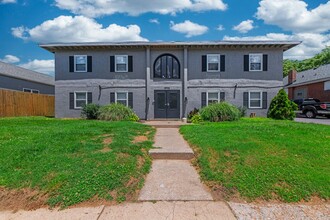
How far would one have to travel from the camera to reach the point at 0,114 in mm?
14523

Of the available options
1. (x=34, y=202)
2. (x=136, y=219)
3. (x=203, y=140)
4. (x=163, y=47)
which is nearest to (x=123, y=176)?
(x=136, y=219)

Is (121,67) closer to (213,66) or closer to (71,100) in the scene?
(71,100)

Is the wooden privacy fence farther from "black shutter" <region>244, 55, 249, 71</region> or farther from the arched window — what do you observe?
"black shutter" <region>244, 55, 249, 71</region>

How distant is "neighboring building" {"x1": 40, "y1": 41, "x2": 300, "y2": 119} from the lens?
49.9ft

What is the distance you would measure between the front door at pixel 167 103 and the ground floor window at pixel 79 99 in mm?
5028

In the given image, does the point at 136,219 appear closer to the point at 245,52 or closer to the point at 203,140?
the point at 203,140

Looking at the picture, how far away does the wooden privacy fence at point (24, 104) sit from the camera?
1489cm

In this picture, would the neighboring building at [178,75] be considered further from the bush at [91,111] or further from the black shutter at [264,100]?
the bush at [91,111]

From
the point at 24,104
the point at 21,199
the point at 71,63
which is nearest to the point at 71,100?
the point at 71,63

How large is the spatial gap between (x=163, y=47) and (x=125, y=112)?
5332 millimetres

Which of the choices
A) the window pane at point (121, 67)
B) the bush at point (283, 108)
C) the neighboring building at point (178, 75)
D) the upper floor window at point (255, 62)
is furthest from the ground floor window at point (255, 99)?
the window pane at point (121, 67)

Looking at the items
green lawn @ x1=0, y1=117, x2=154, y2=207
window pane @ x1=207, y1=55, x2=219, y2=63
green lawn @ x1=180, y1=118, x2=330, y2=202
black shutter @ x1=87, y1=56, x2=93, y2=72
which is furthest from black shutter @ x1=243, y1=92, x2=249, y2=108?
green lawn @ x1=0, y1=117, x2=154, y2=207

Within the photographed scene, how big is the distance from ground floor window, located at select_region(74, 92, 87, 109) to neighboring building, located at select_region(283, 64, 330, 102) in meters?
18.8

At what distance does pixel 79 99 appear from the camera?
15.7m
